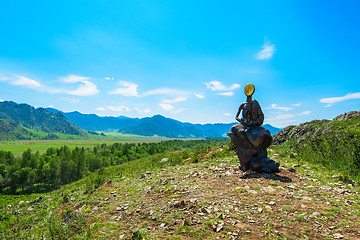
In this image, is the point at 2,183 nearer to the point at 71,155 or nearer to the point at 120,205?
the point at 71,155

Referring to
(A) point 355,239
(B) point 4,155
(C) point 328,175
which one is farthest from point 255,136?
(B) point 4,155

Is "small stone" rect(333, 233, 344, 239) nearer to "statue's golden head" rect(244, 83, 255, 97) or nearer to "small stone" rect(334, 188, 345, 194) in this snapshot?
"small stone" rect(334, 188, 345, 194)

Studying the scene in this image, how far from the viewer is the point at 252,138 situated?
47.5ft

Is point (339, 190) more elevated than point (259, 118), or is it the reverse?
point (259, 118)

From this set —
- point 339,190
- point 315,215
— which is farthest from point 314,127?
point 315,215

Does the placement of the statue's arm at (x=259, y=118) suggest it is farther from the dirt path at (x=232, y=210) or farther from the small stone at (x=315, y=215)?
the small stone at (x=315, y=215)

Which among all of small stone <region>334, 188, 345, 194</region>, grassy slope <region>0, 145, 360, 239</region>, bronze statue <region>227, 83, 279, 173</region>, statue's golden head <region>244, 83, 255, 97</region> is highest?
statue's golden head <region>244, 83, 255, 97</region>

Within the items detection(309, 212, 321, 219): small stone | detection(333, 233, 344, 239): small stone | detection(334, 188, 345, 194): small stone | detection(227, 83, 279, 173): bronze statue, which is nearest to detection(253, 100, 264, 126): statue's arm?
detection(227, 83, 279, 173): bronze statue

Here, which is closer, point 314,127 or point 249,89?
point 249,89

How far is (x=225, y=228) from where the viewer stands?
666cm

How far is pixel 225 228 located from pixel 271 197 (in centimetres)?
407

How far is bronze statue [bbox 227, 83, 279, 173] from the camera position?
1417cm

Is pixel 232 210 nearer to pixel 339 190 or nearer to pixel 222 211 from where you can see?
pixel 222 211

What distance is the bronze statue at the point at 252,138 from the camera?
1417 centimetres
